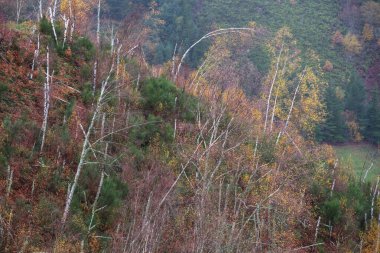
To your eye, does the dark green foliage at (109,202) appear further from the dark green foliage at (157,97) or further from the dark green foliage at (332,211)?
the dark green foliage at (332,211)

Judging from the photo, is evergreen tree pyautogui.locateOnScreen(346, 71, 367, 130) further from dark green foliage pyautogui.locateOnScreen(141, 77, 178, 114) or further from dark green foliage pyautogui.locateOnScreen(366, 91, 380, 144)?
dark green foliage pyautogui.locateOnScreen(141, 77, 178, 114)

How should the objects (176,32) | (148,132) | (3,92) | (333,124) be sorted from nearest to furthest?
(3,92), (148,132), (333,124), (176,32)

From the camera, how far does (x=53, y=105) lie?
12.5 metres

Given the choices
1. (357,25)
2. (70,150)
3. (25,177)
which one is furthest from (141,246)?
(357,25)

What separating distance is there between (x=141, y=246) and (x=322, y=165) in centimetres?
1379

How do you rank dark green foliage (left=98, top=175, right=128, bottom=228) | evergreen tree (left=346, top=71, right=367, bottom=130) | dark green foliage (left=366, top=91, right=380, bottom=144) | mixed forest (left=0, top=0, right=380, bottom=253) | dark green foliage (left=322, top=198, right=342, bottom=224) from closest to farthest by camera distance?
1. mixed forest (left=0, top=0, right=380, bottom=253)
2. dark green foliage (left=98, top=175, right=128, bottom=228)
3. dark green foliage (left=322, top=198, right=342, bottom=224)
4. dark green foliage (left=366, top=91, right=380, bottom=144)
5. evergreen tree (left=346, top=71, right=367, bottom=130)

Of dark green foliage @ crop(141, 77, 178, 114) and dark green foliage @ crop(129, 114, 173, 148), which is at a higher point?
dark green foliage @ crop(141, 77, 178, 114)

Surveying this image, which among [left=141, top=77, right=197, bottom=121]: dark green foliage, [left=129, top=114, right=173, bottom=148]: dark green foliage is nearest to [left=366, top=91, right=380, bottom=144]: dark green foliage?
[left=141, top=77, right=197, bottom=121]: dark green foliage

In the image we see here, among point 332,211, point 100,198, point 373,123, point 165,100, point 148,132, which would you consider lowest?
point 373,123

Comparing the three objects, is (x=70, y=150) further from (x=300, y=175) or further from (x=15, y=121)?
(x=300, y=175)

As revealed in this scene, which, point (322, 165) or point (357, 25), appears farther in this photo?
point (357, 25)

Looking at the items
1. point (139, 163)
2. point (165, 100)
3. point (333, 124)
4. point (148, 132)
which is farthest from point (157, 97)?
point (333, 124)

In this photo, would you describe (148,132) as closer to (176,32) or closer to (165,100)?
(165,100)

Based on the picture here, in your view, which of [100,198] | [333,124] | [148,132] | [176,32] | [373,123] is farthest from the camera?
[176,32]
